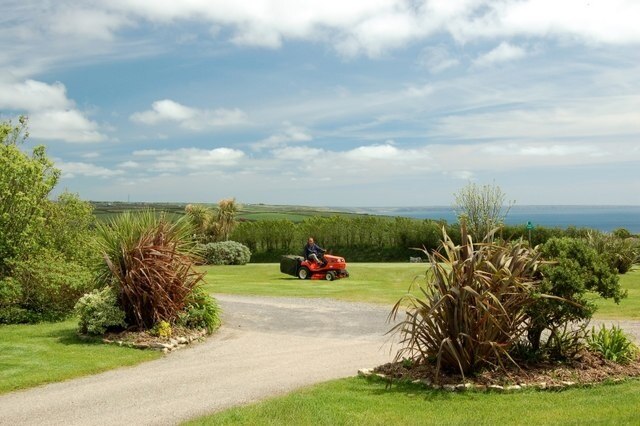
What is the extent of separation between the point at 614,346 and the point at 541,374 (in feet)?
5.59

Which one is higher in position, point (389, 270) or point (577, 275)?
point (577, 275)

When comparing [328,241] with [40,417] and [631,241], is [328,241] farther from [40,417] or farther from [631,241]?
[40,417]

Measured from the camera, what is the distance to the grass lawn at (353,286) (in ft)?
65.7

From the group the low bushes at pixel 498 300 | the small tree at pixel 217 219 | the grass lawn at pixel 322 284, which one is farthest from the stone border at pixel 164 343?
the small tree at pixel 217 219

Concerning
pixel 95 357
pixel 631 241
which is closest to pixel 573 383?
pixel 95 357

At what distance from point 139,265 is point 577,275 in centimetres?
950

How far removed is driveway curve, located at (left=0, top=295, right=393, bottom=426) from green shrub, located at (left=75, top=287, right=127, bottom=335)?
6.97 feet

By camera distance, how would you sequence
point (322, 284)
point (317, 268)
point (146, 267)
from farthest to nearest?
point (317, 268) → point (322, 284) → point (146, 267)

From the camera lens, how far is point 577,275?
32.0 ft

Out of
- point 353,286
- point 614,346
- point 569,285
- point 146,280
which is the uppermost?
point 569,285

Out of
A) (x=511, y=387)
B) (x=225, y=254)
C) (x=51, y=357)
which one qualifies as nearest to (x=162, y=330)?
(x=51, y=357)

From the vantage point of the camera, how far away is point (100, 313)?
14.4 m

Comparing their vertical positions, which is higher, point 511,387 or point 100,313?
point 100,313

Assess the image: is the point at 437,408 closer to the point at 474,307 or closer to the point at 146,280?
the point at 474,307
